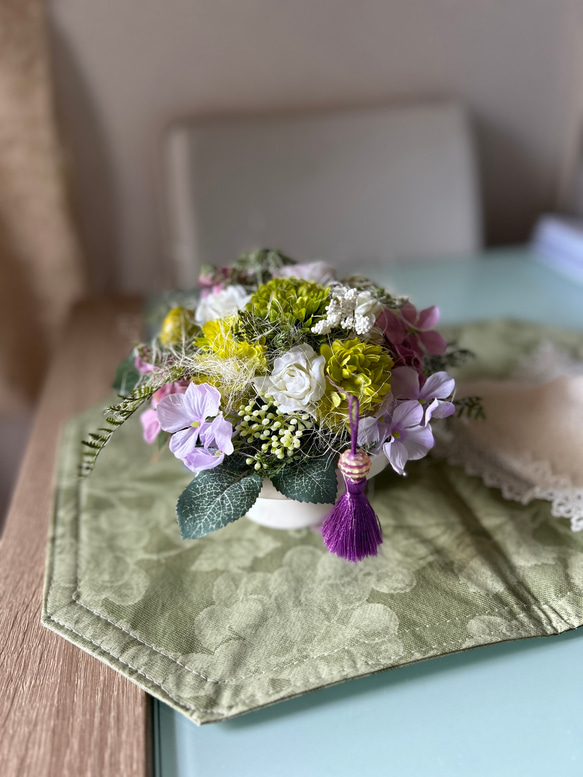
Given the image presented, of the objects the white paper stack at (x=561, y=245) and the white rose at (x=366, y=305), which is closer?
the white rose at (x=366, y=305)

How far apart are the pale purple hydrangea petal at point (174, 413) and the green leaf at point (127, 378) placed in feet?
0.39

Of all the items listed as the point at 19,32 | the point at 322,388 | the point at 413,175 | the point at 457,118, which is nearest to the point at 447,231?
the point at 413,175

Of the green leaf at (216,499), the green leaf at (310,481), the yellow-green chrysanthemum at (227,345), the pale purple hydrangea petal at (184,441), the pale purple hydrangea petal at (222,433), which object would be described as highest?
the yellow-green chrysanthemum at (227,345)

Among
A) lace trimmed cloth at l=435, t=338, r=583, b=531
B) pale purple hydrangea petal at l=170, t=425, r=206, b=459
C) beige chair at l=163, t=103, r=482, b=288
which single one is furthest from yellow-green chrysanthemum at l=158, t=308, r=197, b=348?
beige chair at l=163, t=103, r=482, b=288

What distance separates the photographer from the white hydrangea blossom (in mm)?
540

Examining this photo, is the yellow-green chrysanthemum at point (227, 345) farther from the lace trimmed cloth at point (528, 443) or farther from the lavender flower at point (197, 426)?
the lace trimmed cloth at point (528, 443)

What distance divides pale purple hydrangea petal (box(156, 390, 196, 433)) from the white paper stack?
118 cm

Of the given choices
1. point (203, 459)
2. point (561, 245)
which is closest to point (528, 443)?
point (203, 459)

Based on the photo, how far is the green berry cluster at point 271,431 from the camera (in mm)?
534

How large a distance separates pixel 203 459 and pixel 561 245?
1291 millimetres

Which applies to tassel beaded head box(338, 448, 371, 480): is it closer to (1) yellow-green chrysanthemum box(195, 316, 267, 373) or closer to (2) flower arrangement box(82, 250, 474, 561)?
(2) flower arrangement box(82, 250, 474, 561)

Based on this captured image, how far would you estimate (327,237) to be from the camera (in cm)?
159

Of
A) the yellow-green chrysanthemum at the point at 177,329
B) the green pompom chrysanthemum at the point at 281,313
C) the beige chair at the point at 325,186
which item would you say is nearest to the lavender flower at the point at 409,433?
the green pompom chrysanthemum at the point at 281,313

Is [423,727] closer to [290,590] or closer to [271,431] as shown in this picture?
[290,590]
